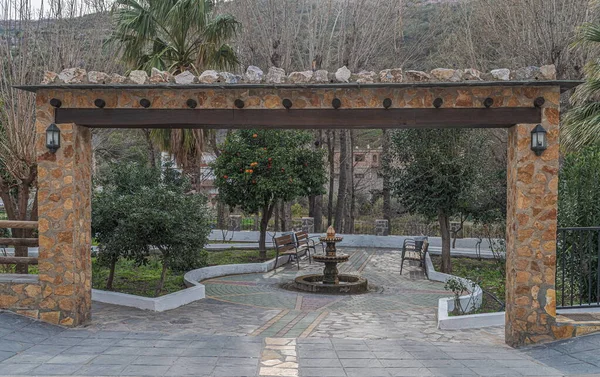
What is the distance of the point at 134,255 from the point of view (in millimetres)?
10047

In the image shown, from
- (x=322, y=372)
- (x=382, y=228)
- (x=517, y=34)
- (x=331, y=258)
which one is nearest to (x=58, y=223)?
(x=322, y=372)

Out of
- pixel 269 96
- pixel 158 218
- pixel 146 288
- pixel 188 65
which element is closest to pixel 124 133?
pixel 188 65

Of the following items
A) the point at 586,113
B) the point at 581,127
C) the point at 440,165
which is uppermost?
the point at 586,113

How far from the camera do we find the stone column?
22.9 feet

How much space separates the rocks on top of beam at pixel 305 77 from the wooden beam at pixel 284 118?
0.42 metres

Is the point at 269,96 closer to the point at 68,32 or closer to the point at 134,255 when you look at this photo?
the point at 134,255

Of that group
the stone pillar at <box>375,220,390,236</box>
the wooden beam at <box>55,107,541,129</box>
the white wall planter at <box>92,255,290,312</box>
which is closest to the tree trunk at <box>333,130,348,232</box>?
the stone pillar at <box>375,220,390,236</box>

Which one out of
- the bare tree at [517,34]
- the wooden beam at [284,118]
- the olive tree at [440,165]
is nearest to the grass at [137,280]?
the wooden beam at [284,118]

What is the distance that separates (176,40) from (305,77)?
8.86 m

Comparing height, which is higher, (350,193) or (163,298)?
(350,193)

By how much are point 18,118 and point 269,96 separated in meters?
5.94

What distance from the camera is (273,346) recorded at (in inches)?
265

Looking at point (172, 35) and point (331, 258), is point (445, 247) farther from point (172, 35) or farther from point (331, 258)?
point (172, 35)

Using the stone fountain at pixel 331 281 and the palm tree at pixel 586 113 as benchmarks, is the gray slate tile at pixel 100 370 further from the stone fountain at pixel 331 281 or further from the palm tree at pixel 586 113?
the palm tree at pixel 586 113
